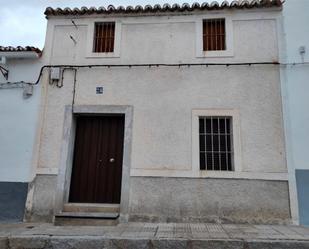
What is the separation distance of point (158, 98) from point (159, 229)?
310cm

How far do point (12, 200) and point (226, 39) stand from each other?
6.76m

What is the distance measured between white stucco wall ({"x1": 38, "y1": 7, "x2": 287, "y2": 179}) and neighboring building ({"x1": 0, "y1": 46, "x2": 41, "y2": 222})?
1.28ft

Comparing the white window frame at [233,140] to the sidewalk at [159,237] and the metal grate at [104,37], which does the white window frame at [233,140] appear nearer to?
the sidewalk at [159,237]

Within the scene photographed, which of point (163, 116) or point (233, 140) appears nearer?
point (233, 140)

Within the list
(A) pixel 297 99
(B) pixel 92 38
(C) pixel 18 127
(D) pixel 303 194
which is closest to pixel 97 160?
(C) pixel 18 127

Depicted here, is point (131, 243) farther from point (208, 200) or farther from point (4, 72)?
point (4, 72)

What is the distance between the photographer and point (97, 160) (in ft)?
23.0

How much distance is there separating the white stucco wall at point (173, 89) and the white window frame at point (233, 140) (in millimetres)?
103

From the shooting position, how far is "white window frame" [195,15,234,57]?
696 cm

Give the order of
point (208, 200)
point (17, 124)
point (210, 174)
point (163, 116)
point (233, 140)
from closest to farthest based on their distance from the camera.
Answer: point (208, 200)
point (210, 174)
point (233, 140)
point (163, 116)
point (17, 124)

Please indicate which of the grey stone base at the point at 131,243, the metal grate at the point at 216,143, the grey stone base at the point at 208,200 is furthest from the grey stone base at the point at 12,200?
the metal grate at the point at 216,143

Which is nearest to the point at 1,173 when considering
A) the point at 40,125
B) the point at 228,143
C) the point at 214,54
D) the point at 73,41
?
the point at 40,125

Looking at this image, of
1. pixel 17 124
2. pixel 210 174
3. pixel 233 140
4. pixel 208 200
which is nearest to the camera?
pixel 208 200

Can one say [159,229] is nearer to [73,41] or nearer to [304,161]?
[304,161]
